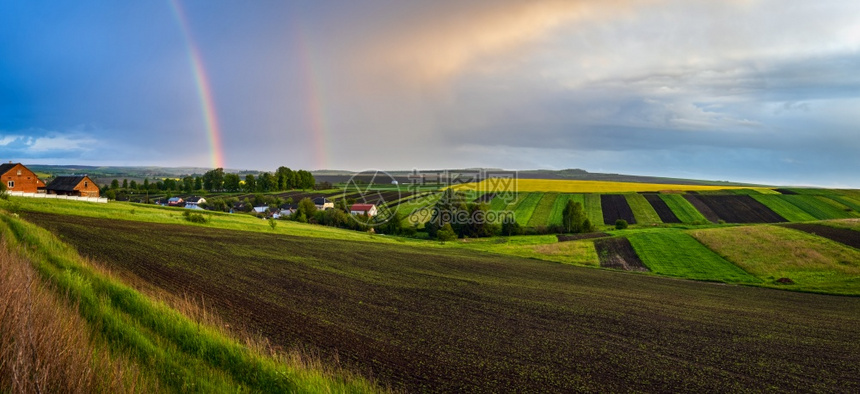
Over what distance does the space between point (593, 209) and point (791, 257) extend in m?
43.9

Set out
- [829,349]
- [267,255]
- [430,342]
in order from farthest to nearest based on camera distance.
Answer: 1. [267,255]
2. [829,349]
3. [430,342]

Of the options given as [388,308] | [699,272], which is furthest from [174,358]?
[699,272]

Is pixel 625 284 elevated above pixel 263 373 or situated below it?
below

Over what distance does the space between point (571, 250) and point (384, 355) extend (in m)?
40.7

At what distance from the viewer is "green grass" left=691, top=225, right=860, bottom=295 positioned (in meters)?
31.1

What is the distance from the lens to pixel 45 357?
15.5ft

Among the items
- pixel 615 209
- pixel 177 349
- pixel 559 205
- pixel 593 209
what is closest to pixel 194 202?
pixel 559 205

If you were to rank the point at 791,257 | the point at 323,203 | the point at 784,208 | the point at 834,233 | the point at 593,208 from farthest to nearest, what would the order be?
the point at 323,203, the point at 593,208, the point at 784,208, the point at 834,233, the point at 791,257

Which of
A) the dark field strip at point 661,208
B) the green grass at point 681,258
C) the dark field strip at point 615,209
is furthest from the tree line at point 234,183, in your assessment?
the green grass at point 681,258

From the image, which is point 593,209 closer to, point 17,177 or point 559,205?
point 559,205

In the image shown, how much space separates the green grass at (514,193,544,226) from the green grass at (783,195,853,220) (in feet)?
155

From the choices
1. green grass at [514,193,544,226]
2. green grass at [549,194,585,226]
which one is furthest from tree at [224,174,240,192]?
green grass at [549,194,585,226]

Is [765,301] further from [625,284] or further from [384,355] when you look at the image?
[384,355]

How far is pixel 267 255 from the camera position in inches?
1063
